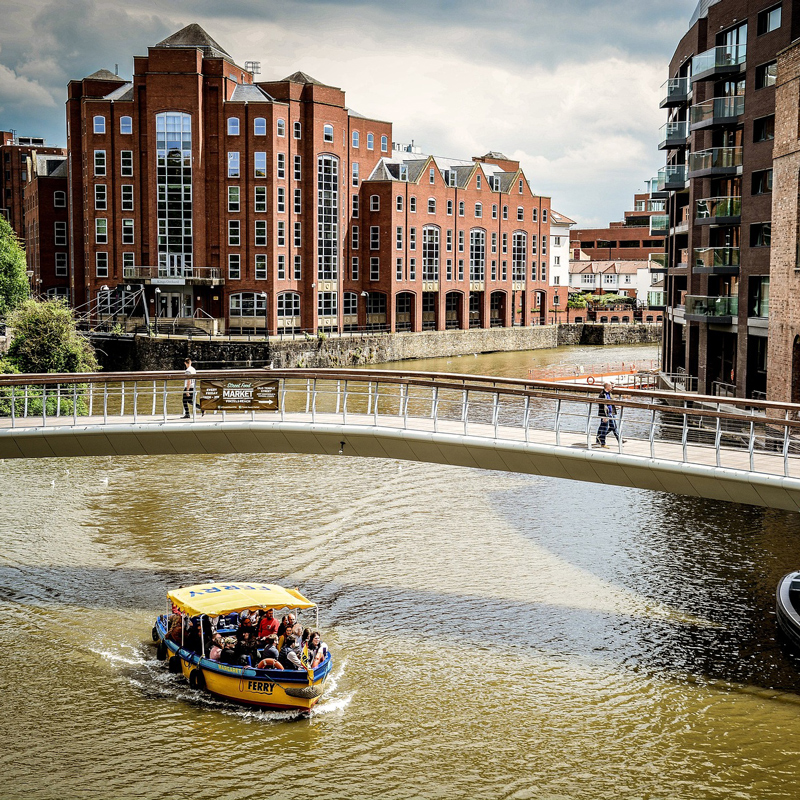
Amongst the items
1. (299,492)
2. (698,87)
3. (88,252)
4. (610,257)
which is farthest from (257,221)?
(610,257)

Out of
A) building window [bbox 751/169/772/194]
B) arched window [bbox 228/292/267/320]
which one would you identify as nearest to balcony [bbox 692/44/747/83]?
building window [bbox 751/169/772/194]

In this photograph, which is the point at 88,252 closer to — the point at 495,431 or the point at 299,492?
the point at 299,492

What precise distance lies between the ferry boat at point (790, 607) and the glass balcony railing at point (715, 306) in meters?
→ 19.9

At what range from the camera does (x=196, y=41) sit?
72875 mm

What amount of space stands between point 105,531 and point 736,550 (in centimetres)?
1849

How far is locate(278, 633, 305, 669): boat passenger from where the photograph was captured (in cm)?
1766

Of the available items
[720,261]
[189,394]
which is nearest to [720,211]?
[720,261]

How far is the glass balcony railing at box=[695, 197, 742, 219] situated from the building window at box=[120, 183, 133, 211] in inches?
1762

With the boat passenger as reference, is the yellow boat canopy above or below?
above

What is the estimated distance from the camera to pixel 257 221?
72.1 m

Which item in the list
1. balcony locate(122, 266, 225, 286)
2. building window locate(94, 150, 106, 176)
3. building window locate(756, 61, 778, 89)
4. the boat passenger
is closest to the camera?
the boat passenger

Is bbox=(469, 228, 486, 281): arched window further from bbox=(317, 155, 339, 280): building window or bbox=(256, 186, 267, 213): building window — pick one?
bbox=(256, 186, 267, 213): building window

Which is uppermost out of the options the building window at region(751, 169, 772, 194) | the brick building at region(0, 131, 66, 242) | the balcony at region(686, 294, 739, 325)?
the brick building at region(0, 131, 66, 242)

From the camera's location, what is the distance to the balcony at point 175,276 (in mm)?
71312
